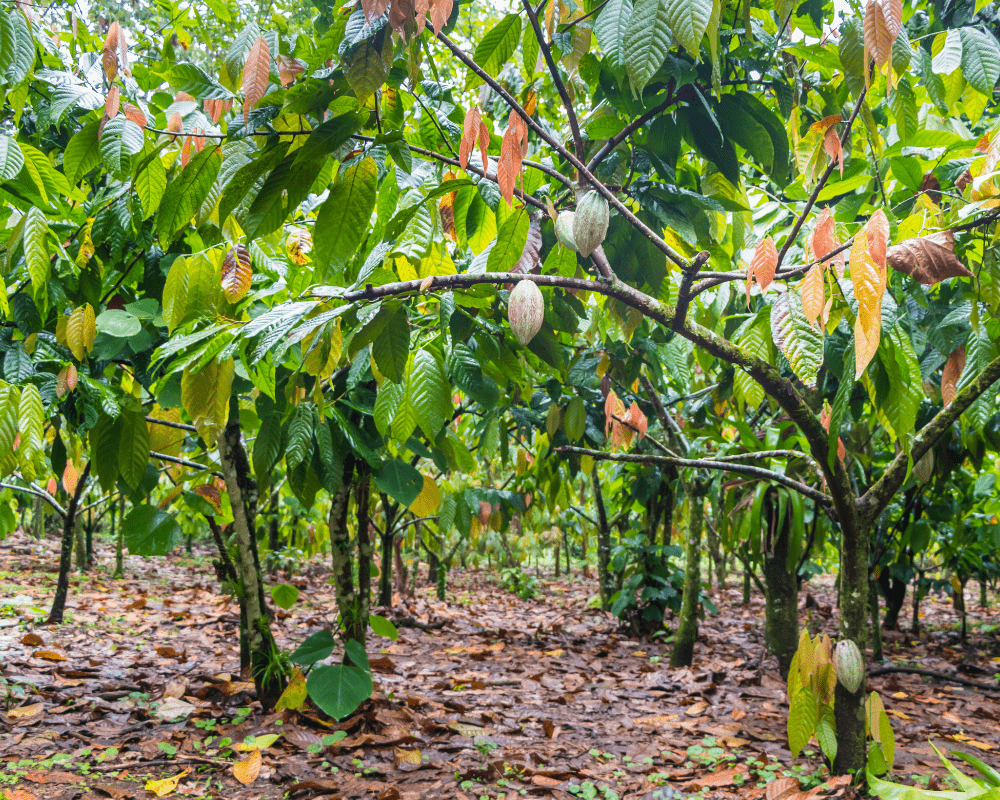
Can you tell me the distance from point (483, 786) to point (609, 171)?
1579 mm

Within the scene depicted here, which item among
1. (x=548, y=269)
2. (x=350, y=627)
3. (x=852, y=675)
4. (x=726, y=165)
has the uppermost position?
(x=726, y=165)

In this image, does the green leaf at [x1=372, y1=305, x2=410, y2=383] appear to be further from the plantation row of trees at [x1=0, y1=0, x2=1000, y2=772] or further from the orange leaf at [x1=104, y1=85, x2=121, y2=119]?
the orange leaf at [x1=104, y1=85, x2=121, y2=119]

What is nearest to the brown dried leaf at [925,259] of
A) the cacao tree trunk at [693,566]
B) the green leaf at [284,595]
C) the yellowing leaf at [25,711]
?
the green leaf at [284,595]

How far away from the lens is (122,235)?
52.8 inches

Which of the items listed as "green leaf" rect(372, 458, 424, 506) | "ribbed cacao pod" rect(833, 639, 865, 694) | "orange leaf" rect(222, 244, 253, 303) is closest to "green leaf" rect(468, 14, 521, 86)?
"orange leaf" rect(222, 244, 253, 303)

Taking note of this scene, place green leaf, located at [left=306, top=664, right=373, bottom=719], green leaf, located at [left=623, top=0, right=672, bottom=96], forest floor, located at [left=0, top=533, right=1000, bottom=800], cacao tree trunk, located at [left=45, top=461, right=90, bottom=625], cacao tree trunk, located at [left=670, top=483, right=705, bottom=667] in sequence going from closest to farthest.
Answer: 1. green leaf, located at [left=623, top=0, right=672, bottom=96]
2. forest floor, located at [left=0, top=533, right=1000, bottom=800]
3. green leaf, located at [left=306, top=664, right=373, bottom=719]
4. cacao tree trunk, located at [left=670, top=483, right=705, bottom=667]
5. cacao tree trunk, located at [left=45, top=461, right=90, bottom=625]

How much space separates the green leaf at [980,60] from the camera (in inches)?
42.1

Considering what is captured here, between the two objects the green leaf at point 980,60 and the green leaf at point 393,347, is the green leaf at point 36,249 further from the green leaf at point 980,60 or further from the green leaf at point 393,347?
the green leaf at point 980,60

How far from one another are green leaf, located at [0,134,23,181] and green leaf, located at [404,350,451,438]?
29.8 inches

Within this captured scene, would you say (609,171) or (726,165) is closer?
(726,165)

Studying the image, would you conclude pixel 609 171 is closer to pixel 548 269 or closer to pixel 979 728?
pixel 548 269

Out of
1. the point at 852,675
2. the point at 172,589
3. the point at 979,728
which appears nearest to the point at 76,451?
the point at 852,675

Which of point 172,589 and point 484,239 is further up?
point 484,239

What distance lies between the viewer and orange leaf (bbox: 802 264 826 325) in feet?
2.59
